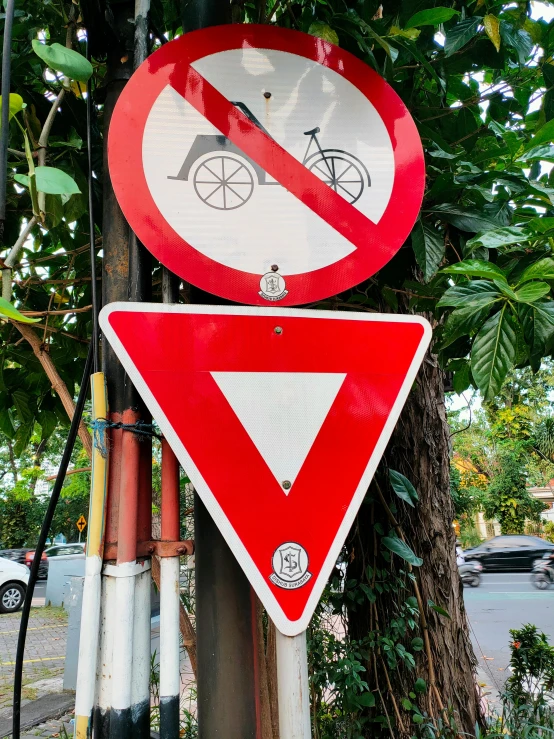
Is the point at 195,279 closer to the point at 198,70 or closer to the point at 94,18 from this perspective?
the point at 198,70

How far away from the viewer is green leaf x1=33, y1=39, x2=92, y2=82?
117 centimetres

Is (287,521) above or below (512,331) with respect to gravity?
below

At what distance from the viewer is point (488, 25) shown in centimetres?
143

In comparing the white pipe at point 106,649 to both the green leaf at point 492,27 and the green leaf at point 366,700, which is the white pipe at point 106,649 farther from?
the green leaf at point 492,27

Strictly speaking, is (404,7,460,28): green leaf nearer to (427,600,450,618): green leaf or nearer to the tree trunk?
the tree trunk

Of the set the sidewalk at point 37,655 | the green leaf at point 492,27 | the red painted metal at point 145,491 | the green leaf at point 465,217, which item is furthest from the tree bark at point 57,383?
the sidewalk at point 37,655

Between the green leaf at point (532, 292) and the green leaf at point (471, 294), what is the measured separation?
0.05 meters

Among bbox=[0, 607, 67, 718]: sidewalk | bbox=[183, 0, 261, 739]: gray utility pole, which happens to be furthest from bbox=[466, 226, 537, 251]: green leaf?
bbox=[0, 607, 67, 718]: sidewalk

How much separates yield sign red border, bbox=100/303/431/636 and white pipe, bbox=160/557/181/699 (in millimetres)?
196

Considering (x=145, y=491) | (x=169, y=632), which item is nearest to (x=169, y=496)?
(x=145, y=491)

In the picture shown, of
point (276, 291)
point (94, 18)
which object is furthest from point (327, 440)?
point (94, 18)

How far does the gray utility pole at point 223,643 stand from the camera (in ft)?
3.43

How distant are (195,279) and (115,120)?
0.38 metres

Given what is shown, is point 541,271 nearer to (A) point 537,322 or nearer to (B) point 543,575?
(A) point 537,322
